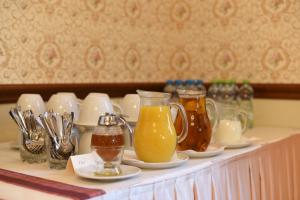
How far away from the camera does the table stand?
102 cm

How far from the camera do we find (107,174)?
1.04 meters

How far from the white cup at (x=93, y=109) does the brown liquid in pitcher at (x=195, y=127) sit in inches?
9.2

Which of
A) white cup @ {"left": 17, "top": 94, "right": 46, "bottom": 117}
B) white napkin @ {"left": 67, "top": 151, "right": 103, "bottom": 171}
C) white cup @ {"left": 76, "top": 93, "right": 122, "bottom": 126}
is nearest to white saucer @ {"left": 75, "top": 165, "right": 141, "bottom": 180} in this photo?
white napkin @ {"left": 67, "top": 151, "right": 103, "bottom": 171}

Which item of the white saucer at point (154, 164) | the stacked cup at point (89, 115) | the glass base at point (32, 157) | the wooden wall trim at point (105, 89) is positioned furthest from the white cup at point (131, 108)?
the wooden wall trim at point (105, 89)

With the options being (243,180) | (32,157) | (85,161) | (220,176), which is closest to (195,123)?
(220,176)

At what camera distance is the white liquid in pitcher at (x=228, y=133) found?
5.13 ft

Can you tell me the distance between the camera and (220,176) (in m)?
1.34

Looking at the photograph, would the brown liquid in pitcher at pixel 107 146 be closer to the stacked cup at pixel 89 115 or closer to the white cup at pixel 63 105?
the stacked cup at pixel 89 115

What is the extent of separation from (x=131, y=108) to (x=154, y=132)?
0.31 m

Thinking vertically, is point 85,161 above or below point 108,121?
below

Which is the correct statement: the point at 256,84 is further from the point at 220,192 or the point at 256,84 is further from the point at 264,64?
the point at 220,192

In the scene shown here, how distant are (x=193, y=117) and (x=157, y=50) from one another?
3.80ft

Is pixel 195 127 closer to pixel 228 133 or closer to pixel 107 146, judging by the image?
pixel 228 133

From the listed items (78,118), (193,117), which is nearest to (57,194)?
(78,118)
